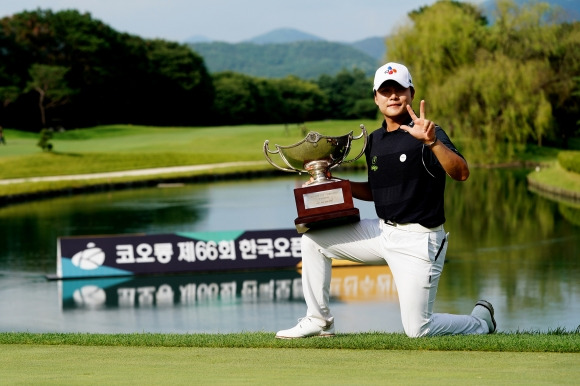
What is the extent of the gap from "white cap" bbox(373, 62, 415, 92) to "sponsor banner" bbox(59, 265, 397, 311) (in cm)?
911

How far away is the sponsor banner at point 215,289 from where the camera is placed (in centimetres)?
1545

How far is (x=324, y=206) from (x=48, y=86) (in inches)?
2569

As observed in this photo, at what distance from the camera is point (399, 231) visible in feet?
21.0

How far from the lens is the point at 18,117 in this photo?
A: 6850cm

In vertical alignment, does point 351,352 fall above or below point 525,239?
above

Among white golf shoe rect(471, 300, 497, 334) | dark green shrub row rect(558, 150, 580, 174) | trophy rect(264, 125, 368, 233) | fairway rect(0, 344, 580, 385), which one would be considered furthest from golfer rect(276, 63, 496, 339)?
dark green shrub row rect(558, 150, 580, 174)

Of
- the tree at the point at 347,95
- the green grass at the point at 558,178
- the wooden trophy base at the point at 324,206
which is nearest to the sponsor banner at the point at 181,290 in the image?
the wooden trophy base at the point at 324,206

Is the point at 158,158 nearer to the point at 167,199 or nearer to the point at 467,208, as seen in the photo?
the point at 167,199

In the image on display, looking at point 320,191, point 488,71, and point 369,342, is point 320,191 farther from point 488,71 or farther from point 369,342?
point 488,71

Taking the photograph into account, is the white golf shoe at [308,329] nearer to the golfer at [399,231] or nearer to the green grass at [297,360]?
the golfer at [399,231]

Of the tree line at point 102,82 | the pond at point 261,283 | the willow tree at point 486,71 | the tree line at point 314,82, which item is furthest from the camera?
the tree line at point 102,82

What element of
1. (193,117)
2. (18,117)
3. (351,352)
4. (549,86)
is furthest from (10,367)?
(193,117)

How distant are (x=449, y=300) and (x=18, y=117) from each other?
5791cm

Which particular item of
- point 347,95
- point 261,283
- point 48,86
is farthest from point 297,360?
point 347,95
